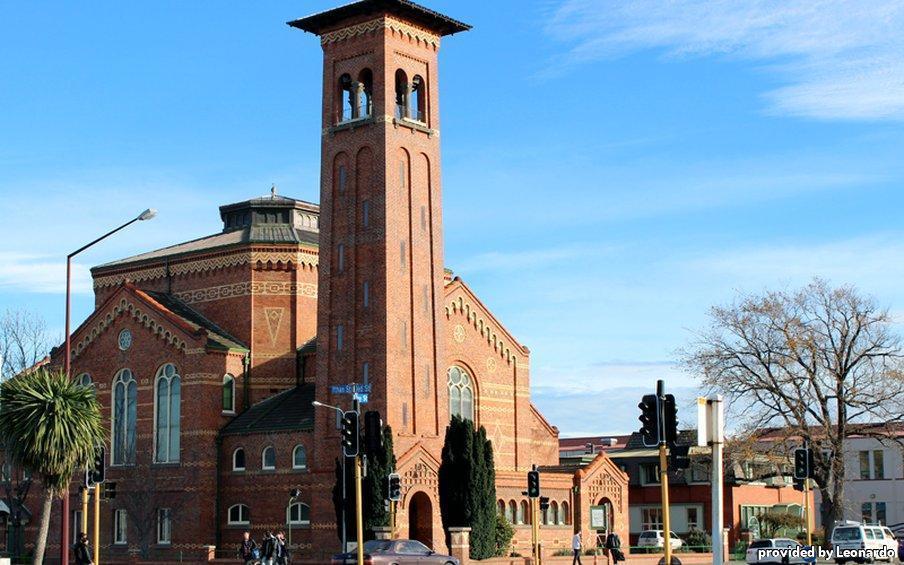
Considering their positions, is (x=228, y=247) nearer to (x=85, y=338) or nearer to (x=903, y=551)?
(x=85, y=338)

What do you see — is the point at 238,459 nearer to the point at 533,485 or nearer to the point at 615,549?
the point at 615,549

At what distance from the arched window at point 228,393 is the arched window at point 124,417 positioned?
5569 mm

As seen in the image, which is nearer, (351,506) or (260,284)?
(351,506)

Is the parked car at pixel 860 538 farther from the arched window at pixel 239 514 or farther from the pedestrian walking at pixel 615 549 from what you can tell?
the arched window at pixel 239 514

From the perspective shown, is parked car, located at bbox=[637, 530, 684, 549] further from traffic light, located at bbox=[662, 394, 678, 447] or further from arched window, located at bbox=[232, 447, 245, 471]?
traffic light, located at bbox=[662, 394, 678, 447]

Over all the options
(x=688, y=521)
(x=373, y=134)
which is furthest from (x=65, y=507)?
(x=688, y=521)

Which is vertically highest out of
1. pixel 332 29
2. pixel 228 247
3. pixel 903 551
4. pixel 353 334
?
pixel 332 29

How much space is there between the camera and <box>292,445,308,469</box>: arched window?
6294cm

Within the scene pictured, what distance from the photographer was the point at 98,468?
40656 mm

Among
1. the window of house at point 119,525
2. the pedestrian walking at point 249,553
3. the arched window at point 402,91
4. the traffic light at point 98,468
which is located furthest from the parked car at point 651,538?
the traffic light at point 98,468

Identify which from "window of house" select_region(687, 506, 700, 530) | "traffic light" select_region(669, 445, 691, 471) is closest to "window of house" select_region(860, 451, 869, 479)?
"window of house" select_region(687, 506, 700, 530)

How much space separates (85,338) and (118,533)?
35.5 feet

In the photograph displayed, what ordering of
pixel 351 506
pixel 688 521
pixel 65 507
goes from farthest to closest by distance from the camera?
pixel 688 521 < pixel 351 506 < pixel 65 507

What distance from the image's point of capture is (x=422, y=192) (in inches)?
2537
